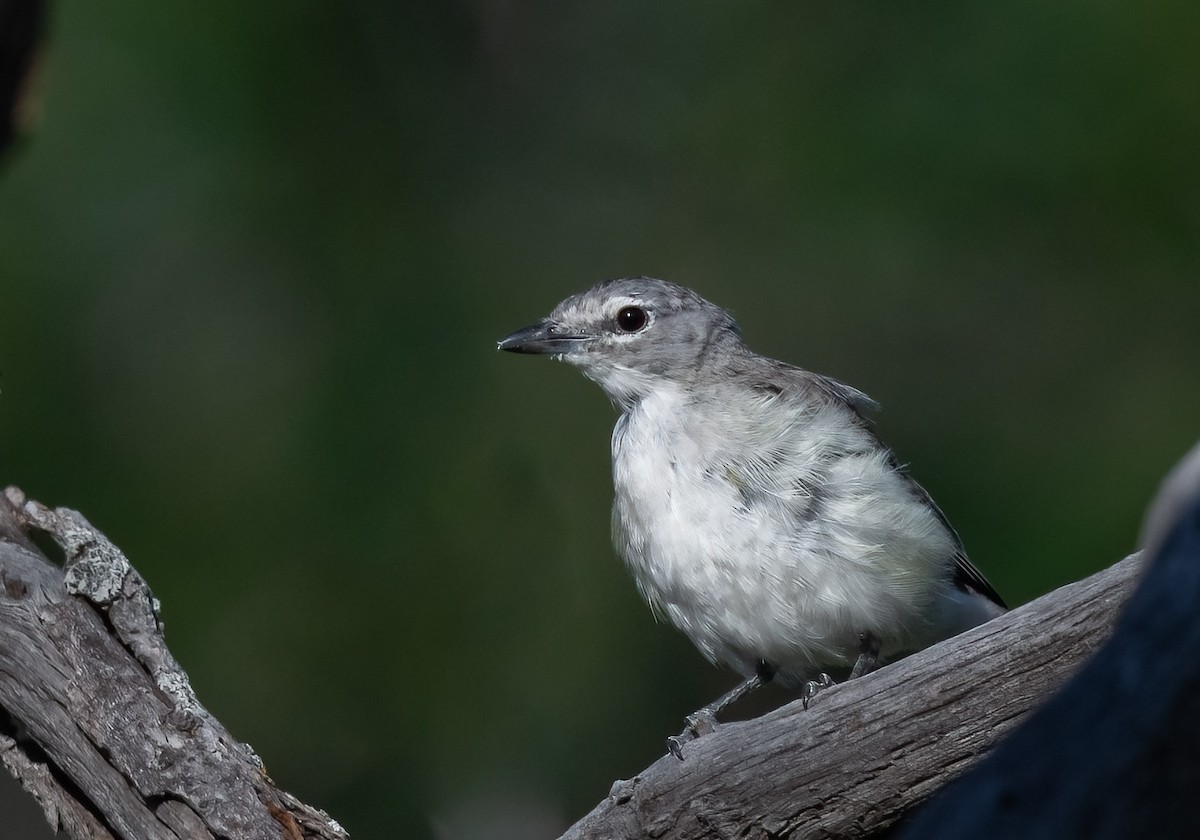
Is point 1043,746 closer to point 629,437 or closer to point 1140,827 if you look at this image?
point 1140,827

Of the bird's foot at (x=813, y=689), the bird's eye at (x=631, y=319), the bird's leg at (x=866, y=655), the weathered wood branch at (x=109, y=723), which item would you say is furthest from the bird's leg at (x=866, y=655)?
the weathered wood branch at (x=109, y=723)

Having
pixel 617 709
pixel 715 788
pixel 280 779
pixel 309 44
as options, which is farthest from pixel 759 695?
pixel 309 44

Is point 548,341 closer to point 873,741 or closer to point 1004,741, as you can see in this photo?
point 873,741

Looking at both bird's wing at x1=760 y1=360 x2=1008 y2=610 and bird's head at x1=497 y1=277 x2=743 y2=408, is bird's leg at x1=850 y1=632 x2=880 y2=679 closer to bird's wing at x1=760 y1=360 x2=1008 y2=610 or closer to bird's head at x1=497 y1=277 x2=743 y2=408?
bird's wing at x1=760 y1=360 x2=1008 y2=610

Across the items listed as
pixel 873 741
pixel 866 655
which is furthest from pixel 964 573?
pixel 873 741

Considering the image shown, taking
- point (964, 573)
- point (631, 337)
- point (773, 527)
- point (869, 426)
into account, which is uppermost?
point (631, 337)

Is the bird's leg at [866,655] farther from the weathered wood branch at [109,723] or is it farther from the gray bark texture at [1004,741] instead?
the weathered wood branch at [109,723]
